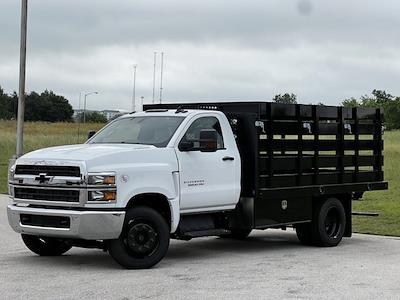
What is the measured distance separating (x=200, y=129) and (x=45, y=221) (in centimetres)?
270

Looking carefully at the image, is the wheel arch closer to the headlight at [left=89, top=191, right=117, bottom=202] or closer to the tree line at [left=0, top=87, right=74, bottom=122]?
the headlight at [left=89, top=191, right=117, bottom=202]

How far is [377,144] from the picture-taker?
13.4 m

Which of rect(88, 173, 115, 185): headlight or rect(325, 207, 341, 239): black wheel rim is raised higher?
rect(88, 173, 115, 185): headlight

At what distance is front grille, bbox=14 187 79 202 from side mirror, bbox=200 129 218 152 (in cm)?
207

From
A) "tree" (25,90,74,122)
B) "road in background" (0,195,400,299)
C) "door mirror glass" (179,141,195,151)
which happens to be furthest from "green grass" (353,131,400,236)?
"tree" (25,90,74,122)

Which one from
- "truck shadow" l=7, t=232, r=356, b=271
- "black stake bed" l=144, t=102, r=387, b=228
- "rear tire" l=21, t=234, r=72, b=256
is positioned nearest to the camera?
"truck shadow" l=7, t=232, r=356, b=271

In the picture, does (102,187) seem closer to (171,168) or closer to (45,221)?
(45,221)

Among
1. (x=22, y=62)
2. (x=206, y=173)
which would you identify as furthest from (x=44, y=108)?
(x=206, y=173)

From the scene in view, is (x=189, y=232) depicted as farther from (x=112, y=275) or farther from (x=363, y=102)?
(x=363, y=102)

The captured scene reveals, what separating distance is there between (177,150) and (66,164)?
165 centimetres

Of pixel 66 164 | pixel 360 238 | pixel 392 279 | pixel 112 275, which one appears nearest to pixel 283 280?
pixel 392 279

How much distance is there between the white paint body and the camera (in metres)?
9.19

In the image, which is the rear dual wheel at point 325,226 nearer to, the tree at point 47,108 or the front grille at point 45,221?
the front grille at point 45,221

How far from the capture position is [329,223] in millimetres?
12617
